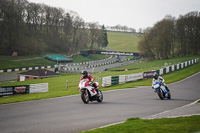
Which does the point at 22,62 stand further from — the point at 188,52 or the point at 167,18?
the point at 188,52

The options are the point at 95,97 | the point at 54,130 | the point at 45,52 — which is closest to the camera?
the point at 54,130

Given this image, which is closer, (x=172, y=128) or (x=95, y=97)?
(x=172, y=128)

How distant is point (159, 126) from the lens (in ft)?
26.5

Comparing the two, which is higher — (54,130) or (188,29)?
(188,29)

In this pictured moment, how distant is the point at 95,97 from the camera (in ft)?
50.9

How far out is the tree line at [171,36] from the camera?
75.8m

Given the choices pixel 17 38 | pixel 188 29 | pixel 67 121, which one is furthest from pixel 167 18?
pixel 67 121

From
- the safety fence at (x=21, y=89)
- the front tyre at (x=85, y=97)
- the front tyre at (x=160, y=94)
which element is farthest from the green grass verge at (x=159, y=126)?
the safety fence at (x=21, y=89)

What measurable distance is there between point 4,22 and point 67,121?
69.4m

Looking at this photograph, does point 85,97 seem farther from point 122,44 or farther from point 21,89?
point 122,44

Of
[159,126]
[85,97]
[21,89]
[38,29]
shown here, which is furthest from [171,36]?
[159,126]

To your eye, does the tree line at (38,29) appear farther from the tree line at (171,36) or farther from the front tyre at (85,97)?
the front tyre at (85,97)

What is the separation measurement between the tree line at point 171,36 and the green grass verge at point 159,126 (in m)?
68.2

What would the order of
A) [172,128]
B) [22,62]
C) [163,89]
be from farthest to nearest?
[22,62], [163,89], [172,128]
